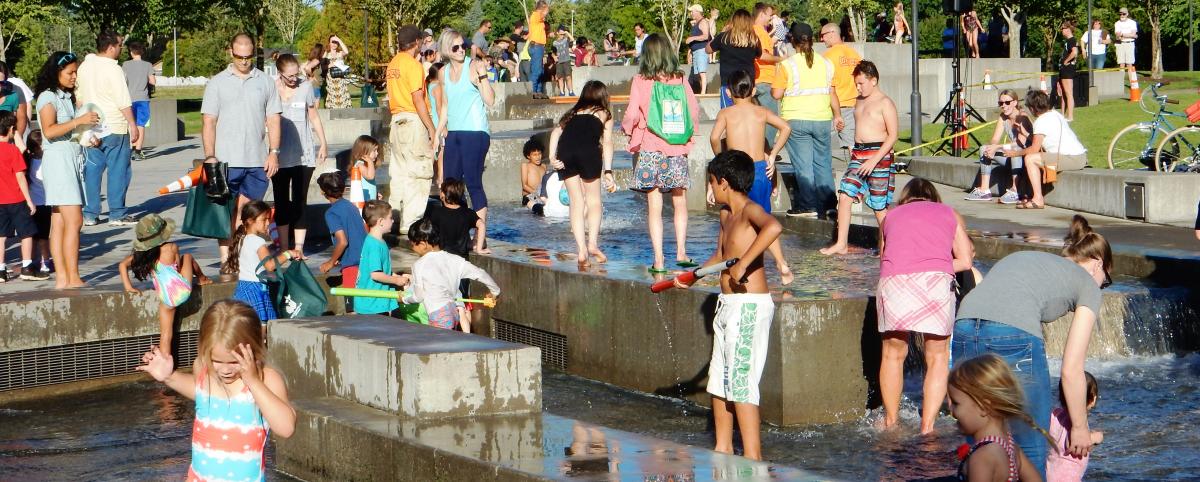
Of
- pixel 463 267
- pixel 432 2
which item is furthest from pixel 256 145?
pixel 432 2

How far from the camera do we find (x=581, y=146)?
33.9ft

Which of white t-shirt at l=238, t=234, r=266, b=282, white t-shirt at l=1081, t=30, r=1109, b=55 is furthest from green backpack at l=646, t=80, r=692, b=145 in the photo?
white t-shirt at l=1081, t=30, r=1109, b=55

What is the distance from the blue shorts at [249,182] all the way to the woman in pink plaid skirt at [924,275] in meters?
5.20

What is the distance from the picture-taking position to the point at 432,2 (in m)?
61.6

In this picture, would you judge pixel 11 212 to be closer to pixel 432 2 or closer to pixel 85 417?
pixel 85 417

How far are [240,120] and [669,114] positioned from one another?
10.8 ft

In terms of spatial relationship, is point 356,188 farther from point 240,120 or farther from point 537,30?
point 537,30

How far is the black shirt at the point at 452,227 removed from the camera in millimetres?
10297

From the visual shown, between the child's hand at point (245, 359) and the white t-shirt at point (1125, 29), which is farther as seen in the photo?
the white t-shirt at point (1125, 29)

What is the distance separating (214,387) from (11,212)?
254 inches

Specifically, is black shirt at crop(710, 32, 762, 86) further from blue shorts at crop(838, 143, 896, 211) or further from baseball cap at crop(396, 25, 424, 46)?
blue shorts at crop(838, 143, 896, 211)

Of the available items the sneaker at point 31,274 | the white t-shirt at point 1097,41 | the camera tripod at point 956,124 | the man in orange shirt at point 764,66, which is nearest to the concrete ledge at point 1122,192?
the man in orange shirt at point 764,66

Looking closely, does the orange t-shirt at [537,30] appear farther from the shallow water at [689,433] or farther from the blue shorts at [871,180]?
the shallow water at [689,433]

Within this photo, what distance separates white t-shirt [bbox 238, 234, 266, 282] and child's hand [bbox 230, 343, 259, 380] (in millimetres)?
5150
